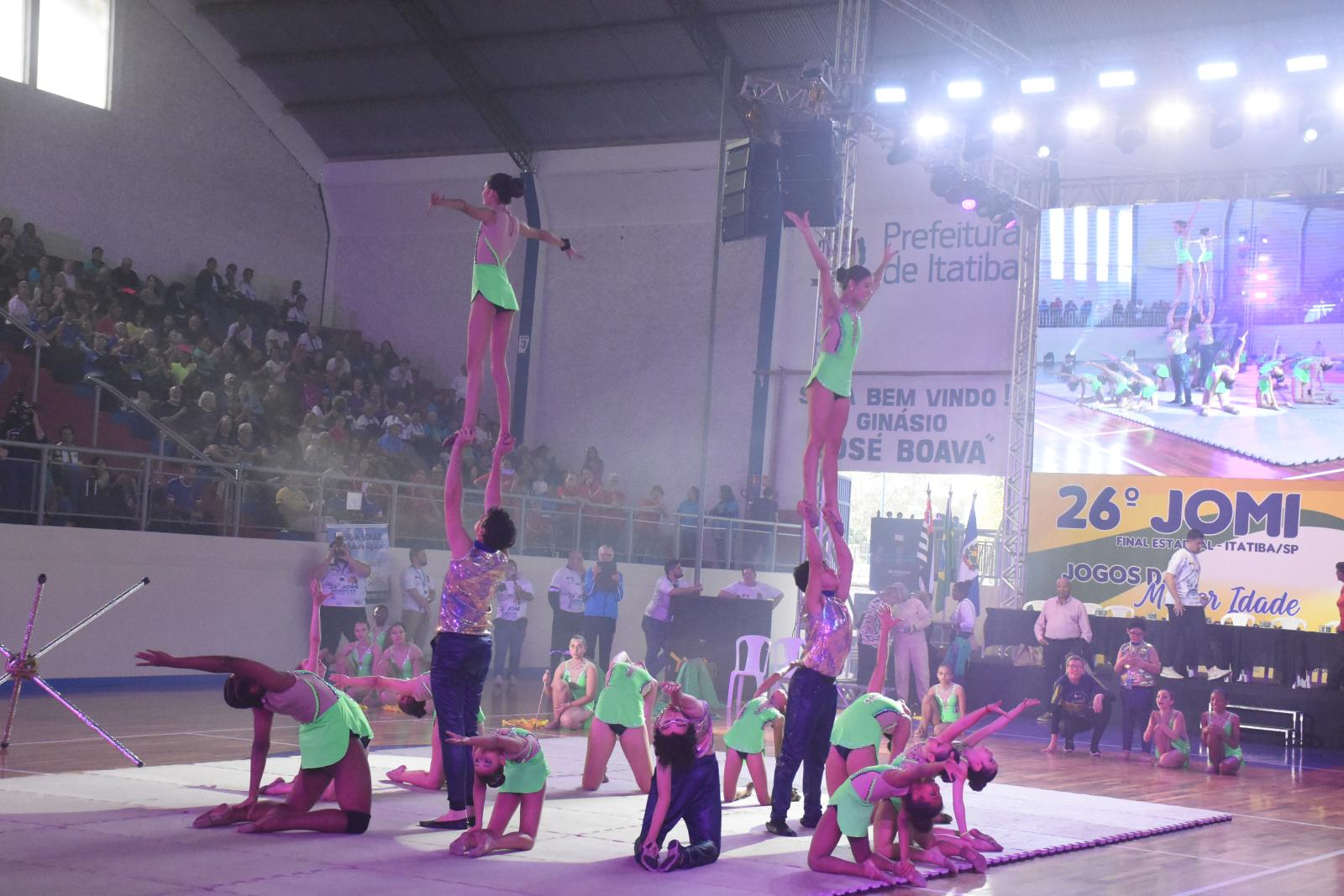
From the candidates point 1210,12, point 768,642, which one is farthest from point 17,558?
point 1210,12

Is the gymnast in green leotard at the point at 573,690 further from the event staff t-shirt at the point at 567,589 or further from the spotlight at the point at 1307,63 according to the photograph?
the spotlight at the point at 1307,63

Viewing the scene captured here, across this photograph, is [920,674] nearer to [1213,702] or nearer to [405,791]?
[1213,702]

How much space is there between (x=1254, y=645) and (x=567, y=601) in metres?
6.58

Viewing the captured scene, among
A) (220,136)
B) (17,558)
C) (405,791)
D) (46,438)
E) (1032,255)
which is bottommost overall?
(405,791)

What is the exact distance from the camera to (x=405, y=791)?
730 cm

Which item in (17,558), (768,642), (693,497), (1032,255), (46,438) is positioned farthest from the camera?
(693,497)

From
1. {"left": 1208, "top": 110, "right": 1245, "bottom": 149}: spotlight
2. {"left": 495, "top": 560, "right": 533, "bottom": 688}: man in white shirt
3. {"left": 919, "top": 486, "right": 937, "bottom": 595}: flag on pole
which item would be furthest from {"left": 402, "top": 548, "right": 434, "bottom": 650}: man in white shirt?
{"left": 1208, "top": 110, "right": 1245, "bottom": 149}: spotlight

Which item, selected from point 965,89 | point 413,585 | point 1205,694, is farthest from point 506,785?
point 965,89

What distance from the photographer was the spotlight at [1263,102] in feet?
45.2

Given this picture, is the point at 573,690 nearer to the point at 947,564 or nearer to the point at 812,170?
the point at 812,170

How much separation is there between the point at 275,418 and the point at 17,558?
415 cm

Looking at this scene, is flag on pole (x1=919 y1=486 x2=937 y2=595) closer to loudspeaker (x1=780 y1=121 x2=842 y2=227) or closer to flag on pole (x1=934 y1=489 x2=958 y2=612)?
flag on pole (x1=934 y1=489 x2=958 y2=612)

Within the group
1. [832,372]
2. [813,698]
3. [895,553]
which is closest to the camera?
[813,698]

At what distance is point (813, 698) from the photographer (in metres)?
6.59
